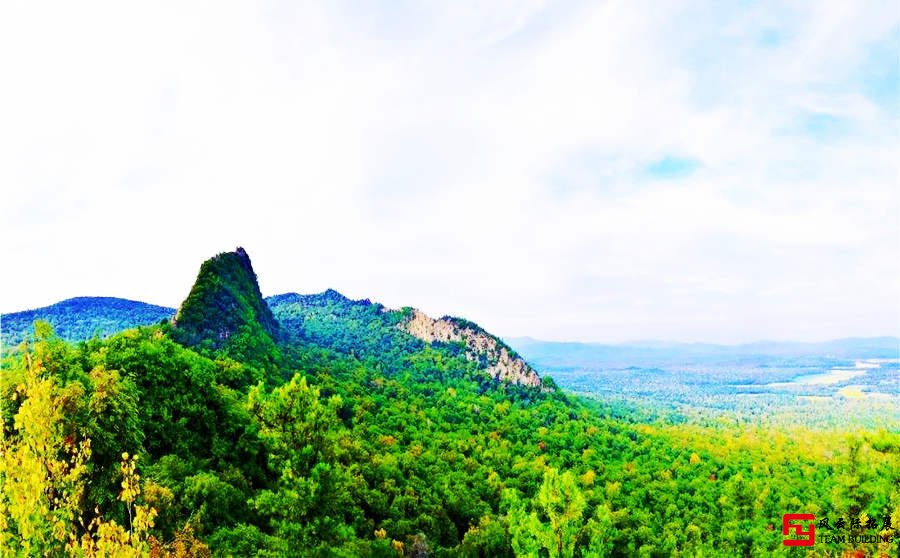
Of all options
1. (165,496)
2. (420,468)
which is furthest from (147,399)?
(420,468)

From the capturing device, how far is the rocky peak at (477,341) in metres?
74.9

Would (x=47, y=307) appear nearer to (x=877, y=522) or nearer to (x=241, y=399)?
(x=241, y=399)

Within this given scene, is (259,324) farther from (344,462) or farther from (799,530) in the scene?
(799,530)

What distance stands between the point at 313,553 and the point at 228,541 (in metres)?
3.13

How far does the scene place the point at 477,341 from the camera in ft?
267

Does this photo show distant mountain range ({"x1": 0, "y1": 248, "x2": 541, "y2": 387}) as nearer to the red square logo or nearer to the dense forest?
the dense forest

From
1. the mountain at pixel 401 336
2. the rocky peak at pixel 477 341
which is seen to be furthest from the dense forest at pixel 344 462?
the mountain at pixel 401 336

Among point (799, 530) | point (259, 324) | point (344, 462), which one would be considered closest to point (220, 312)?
point (259, 324)

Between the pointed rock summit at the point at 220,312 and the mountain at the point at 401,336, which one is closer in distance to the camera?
the pointed rock summit at the point at 220,312

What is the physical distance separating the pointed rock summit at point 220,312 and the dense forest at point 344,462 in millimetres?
231

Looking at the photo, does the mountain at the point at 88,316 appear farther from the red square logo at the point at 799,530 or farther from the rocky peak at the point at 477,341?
the red square logo at the point at 799,530

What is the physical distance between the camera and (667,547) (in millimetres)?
34188

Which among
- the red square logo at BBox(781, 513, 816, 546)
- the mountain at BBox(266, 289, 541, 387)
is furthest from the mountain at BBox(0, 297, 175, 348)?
the red square logo at BBox(781, 513, 816, 546)

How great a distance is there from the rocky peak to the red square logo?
137ft
